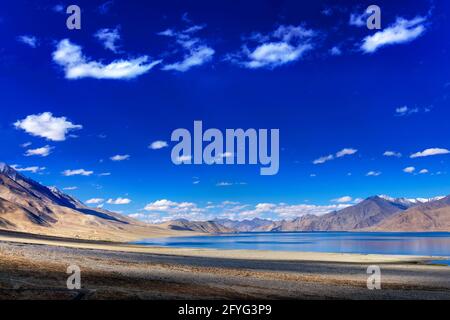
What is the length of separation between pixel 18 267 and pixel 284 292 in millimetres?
17443

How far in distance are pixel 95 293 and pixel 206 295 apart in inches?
225
